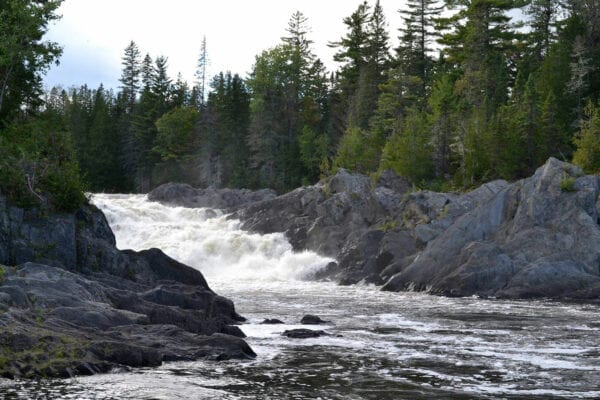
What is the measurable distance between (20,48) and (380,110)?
146 ft

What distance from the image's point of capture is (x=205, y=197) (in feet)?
251

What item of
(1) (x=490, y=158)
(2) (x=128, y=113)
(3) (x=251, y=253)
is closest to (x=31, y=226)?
(3) (x=251, y=253)

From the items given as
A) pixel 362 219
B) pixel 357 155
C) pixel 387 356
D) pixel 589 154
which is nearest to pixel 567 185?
pixel 589 154

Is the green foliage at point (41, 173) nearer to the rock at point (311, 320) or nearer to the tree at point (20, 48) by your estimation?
the tree at point (20, 48)

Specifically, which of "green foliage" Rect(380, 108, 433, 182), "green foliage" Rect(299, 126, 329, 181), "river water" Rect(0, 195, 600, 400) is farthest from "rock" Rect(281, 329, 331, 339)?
"green foliage" Rect(299, 126, 329, 181)

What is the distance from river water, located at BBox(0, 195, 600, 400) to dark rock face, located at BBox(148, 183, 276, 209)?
31006 mm

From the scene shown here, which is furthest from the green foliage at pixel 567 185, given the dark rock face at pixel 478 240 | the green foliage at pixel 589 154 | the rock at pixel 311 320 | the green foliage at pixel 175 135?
the green foliage at pixel 175 135

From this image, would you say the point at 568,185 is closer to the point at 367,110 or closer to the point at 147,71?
the point at 367,110

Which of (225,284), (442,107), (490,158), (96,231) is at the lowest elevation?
(225,284)

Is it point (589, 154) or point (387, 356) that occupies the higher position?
point (589, 154)

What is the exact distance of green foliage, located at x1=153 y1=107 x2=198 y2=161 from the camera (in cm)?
10088

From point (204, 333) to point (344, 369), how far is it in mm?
6104

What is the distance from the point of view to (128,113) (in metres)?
110

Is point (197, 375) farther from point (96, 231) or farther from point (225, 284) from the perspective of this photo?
point (225, 284)
